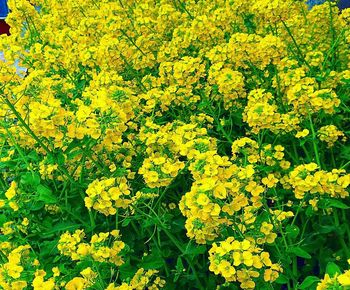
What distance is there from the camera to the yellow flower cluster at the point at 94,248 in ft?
5.89

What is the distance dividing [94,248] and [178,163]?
0.41 m

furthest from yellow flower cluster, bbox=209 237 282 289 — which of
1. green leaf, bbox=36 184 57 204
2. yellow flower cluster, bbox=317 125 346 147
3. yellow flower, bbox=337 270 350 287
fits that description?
yellow flower cluster, bbox=317 125 346 147

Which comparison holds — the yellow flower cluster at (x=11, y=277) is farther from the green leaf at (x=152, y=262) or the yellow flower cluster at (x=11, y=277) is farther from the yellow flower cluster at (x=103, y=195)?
the green leaf at (x=152, y=262)

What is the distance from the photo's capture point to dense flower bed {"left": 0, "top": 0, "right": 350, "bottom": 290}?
1.76 metres

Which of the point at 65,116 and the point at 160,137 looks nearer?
the point at 65,116

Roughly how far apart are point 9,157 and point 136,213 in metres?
0.84

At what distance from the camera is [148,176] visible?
189 centimetres

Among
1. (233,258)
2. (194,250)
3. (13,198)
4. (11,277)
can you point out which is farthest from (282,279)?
(13,198)

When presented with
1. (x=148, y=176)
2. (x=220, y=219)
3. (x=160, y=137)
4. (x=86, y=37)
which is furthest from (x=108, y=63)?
(x=220, y=219)

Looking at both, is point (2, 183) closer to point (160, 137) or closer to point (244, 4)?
point (160, 137)

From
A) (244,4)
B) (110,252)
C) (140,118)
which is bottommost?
(110,252)

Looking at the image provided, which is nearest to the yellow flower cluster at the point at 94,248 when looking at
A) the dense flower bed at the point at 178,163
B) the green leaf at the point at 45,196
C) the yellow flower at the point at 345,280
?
the dense flower bed at the point at 178,163

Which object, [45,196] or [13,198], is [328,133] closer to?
[45,196]

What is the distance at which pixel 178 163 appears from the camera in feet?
6.43
